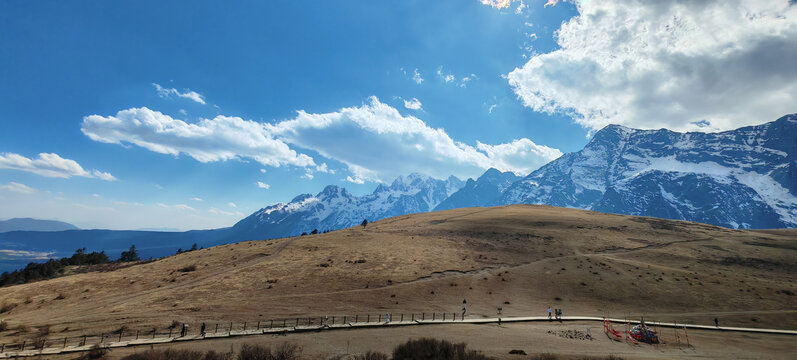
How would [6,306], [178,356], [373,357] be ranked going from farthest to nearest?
[6,306] → [373,357] → [178,356]

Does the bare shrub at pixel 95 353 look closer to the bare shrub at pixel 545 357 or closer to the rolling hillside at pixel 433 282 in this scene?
the rolling hillside at pixel 433 282

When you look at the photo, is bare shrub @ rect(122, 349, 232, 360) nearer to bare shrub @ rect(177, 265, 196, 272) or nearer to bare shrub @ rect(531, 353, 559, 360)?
bare shrub @ rect(531, 353, 559, 360)

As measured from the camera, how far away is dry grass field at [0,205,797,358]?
154ft

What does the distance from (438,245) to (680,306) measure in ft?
155

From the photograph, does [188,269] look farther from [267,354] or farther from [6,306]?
[267,354]

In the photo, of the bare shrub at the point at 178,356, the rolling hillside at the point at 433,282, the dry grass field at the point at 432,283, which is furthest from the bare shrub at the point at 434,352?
the rolling hillside at the point at 433,282

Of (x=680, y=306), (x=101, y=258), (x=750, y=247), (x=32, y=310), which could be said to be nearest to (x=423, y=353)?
(x=680, y=306)

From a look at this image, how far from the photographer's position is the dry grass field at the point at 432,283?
46969 mm

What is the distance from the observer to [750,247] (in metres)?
88.1

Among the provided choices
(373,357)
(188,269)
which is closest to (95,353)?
(373,357)

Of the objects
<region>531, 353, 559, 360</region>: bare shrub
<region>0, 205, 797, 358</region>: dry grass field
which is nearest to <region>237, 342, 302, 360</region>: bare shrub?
<region>0, 205, 797, 358</region>: dry grass field

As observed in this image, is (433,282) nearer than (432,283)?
No

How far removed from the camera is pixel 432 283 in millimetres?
59875

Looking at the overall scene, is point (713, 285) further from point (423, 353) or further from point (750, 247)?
point (423, 353)
